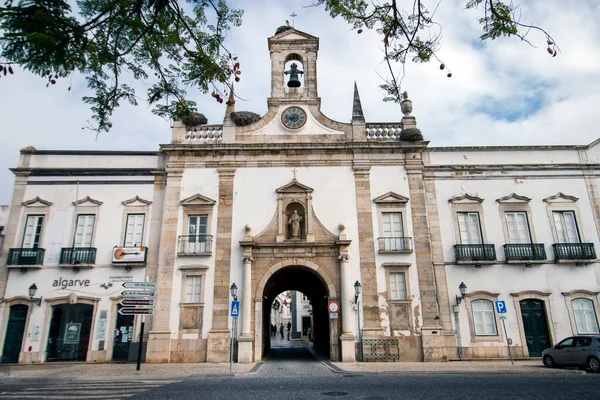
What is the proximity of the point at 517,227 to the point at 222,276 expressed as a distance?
44.7ft

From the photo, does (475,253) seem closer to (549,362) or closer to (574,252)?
(574,252)

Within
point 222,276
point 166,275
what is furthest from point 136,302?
point 222,276

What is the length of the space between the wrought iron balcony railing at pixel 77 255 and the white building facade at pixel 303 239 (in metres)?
0.06

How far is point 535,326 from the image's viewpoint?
690 inches

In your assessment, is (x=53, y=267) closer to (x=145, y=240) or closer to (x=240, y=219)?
(x=145, y=240)

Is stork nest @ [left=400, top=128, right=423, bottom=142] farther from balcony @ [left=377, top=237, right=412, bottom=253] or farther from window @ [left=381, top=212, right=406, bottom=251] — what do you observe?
balcony @ [left=377, top=237, right=412, bottom=253]

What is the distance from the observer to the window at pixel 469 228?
18500mm

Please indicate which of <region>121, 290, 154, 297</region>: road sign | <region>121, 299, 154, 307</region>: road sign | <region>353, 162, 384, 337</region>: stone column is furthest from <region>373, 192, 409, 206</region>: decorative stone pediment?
<region>121, 299, 154, 307</region>: road sign

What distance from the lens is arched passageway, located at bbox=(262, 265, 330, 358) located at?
1870cm

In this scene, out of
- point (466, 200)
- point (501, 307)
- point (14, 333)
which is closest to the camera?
point (501, 307)

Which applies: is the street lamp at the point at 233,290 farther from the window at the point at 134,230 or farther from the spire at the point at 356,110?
the spire at the point at 356,110

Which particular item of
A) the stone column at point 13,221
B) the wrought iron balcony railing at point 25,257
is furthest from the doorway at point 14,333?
the wrought iron balcony railing at point 25,257

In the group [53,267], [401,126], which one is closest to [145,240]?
[53,267]

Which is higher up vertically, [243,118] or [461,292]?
[243,118]
